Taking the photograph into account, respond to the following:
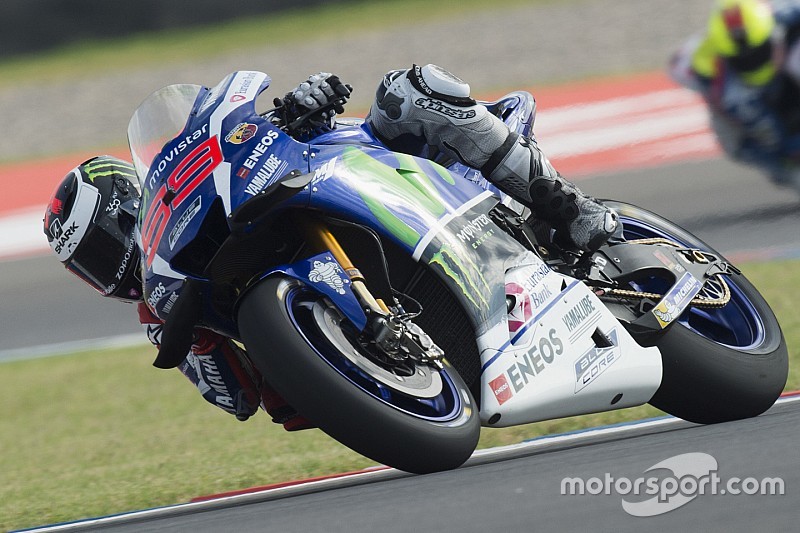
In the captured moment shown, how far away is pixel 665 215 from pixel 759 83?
1.15 metres

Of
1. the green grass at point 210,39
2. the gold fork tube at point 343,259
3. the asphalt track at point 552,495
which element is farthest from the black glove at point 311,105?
the green grass at point 210,39

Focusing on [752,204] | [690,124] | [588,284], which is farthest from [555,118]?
[588,284]

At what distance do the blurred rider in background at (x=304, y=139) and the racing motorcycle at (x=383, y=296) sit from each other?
0.25 ft

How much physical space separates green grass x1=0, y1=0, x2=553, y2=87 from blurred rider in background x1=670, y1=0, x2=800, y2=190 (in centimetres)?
779

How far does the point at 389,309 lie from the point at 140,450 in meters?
2.53

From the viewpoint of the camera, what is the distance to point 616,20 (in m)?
15.0

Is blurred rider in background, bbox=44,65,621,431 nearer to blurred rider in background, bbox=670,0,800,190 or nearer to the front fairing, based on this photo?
the front fairing

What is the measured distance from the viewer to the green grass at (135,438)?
455 centimetres

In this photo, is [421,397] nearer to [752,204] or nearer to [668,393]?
[668,393]

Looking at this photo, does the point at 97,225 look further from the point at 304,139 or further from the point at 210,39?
the point at 210,39

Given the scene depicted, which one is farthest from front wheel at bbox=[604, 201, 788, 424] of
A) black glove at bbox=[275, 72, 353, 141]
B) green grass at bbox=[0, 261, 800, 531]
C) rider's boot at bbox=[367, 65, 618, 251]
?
black glove at bbox=[275, 72, 353, 141]

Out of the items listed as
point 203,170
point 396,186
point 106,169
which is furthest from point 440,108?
point 106,169

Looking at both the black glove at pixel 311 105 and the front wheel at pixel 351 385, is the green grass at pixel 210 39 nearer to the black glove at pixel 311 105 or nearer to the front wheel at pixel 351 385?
the black glove at pixel 311 105

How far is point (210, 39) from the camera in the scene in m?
16.2
